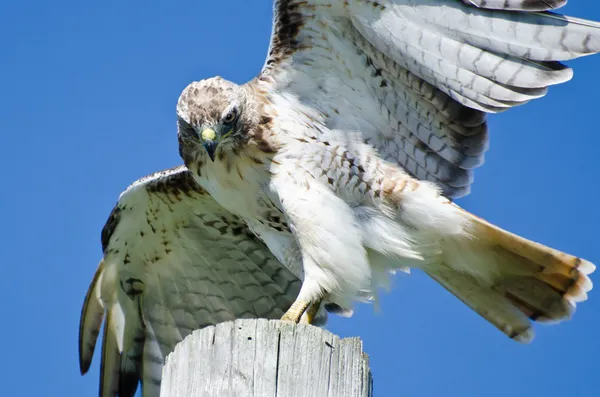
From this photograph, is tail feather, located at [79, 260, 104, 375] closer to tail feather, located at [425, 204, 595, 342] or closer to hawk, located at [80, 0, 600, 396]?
hawk, located at [80, 0, 600, 396]

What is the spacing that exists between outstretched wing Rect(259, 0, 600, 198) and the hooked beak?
0.56 m

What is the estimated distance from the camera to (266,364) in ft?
13.8

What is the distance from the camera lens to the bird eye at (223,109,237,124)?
6.52m

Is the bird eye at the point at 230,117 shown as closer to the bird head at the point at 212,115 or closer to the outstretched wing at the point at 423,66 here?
the bird head at the point at 212,115

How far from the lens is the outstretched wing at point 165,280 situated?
775cm

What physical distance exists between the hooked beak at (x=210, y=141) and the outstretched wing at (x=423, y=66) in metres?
0.56

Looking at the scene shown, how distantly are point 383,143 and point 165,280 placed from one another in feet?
7.17

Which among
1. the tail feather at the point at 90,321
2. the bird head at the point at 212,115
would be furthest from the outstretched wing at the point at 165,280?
the bird head at the point at 212,115

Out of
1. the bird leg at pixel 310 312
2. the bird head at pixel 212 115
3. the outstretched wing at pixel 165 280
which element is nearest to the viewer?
the bird leg at pixel 310 312

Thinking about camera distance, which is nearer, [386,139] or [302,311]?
[302,311]

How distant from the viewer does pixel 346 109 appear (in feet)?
22.7

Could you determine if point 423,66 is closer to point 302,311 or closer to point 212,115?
point 212,115

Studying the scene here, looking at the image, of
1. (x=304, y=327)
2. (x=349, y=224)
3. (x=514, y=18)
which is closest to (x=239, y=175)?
(x=349, y=224)

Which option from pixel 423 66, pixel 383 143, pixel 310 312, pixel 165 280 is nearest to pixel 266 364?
pixel 310 312
